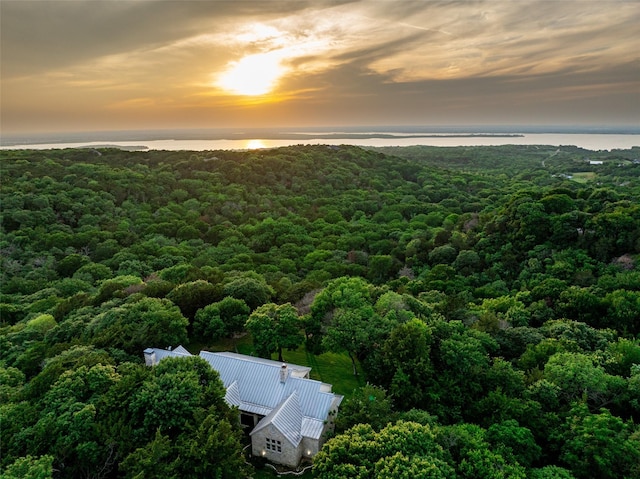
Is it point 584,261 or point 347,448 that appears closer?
point 347,448

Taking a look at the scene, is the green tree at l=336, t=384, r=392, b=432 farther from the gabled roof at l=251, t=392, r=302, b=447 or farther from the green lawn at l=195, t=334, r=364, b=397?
the green lawn at l=195, t=334, r=364, b=397

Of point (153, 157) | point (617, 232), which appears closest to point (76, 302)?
point (617, 232)

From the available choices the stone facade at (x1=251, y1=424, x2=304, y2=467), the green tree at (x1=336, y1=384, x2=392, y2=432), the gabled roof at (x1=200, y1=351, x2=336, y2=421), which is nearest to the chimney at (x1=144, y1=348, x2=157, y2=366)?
the gabled roof at (x1=200, y1=351, x2=336, y2=421)

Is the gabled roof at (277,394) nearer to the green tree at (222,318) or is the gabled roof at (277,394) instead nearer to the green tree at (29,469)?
the green tree at (222,318)

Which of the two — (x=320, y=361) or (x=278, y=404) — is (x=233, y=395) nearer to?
(x=278, y=404)

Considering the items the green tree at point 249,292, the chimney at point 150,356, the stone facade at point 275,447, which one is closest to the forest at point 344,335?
the green tree at point 249,292

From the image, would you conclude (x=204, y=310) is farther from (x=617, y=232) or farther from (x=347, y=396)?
(x=617, y=232)

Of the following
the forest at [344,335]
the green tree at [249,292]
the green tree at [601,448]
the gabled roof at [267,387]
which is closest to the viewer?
the forest at [344,335]
